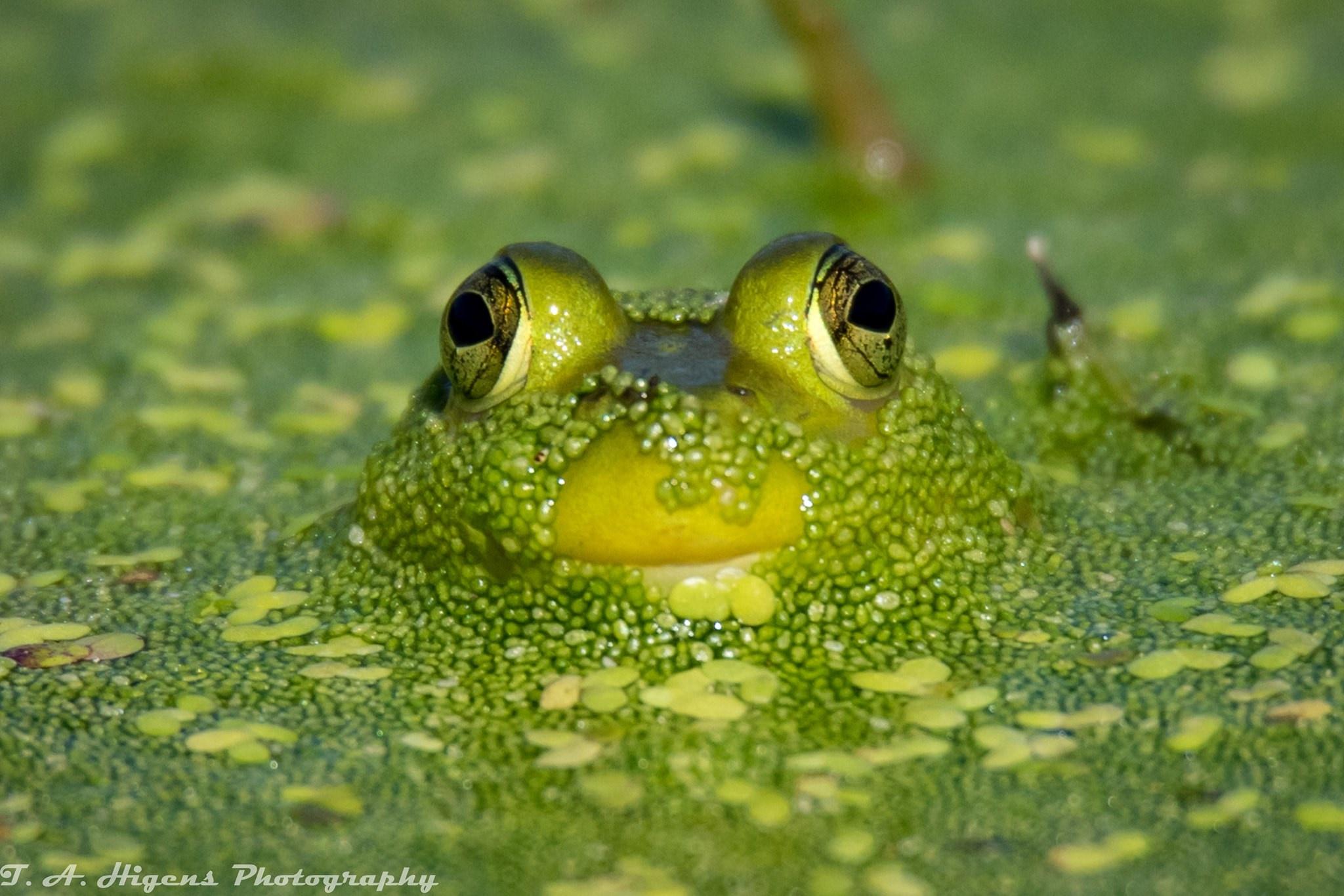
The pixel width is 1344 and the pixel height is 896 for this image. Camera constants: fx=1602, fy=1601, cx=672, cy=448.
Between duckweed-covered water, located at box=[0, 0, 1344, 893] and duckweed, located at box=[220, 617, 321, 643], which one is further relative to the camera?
duckweed, located at box=[220, 617, 321, 643]

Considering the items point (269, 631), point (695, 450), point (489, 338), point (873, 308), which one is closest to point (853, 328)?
point (873, 308)

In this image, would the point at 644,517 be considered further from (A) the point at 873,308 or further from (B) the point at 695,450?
(A) the point at 873,308

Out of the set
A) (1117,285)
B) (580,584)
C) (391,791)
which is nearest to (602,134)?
(1117,285)

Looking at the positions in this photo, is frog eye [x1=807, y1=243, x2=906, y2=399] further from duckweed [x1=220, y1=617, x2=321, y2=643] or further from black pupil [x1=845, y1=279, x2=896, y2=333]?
duckweed [x1=220, y1=617, x2=321, y2=643]

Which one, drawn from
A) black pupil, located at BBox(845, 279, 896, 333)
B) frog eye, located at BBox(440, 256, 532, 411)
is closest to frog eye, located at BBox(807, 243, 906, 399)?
black pupil, located at BBox(845, 279, 896, 333)

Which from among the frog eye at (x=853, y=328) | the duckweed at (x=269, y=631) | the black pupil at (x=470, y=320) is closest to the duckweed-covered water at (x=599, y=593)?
the duckweed at (x=269, y=631)

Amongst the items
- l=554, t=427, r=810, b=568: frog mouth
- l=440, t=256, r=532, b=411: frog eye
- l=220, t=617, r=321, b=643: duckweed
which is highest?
l=440, t=256, r=532, b=411: frog eye
